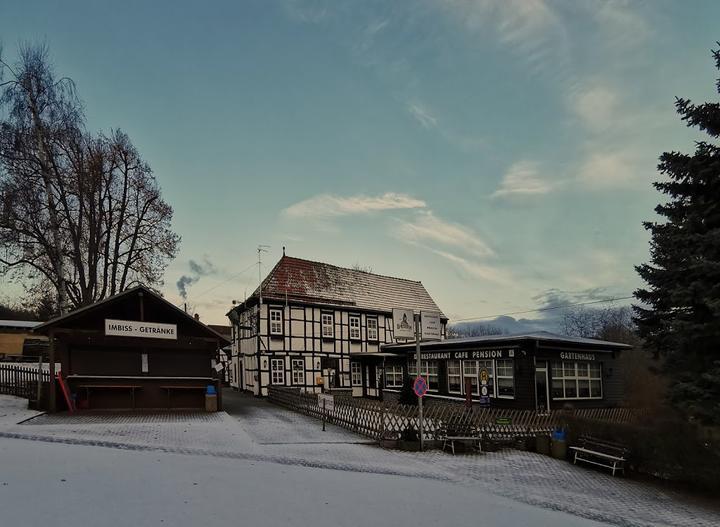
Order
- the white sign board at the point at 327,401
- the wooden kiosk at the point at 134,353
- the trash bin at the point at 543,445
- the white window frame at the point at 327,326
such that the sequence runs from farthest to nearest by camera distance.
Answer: the white window frame at the point at 327,326 → the white sign board at the point at 327,401 → the wooden kiosk at the point at 134,353 → the trash bin at the point at 543,445

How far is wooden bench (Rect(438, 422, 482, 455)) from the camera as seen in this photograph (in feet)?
51.4

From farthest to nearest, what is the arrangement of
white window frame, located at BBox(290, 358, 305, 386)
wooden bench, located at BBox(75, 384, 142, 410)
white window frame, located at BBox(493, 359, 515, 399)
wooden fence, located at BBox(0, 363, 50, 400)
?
white window frame, located at BBox(290, 358, 305, 386), white window frame, located at BBox(493, 359, 515, 399), wooden fence, located at BBox(0, 363, 50, 400), wooden bench, located at BBox(75, 384, 142, 410)

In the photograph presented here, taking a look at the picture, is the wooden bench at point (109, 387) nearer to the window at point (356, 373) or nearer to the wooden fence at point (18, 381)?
the wooden fence at point (18, 381)

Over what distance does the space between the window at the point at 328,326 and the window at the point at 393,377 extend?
5170 millimetres

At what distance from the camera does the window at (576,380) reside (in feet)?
73.9

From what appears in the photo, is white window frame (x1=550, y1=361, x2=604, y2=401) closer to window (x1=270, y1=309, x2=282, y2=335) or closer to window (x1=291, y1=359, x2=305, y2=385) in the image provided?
window (x1=291, y1=359, x2=305, y2=385)

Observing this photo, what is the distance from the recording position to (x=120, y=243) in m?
27.5

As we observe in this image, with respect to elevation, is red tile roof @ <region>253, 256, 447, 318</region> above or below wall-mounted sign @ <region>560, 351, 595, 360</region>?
above

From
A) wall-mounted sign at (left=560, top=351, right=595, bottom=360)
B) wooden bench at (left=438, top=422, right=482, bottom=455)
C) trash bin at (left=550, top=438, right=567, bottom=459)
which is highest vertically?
wall-mounted sign at (left=560, top=351, right=595, bottom=360)

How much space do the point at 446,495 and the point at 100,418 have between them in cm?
1191

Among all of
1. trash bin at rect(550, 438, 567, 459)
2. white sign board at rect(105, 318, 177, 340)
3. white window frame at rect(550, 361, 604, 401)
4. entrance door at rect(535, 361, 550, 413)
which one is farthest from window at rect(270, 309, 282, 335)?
trash bin at rect(550, 438, 567, 459)

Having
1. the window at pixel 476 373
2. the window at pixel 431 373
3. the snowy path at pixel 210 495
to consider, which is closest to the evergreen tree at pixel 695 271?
the snowy path at pixel 210 495

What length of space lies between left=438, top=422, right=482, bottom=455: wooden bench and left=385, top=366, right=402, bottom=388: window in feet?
43.8

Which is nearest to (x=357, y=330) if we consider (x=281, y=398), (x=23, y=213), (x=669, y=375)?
(x=281, y=398)
